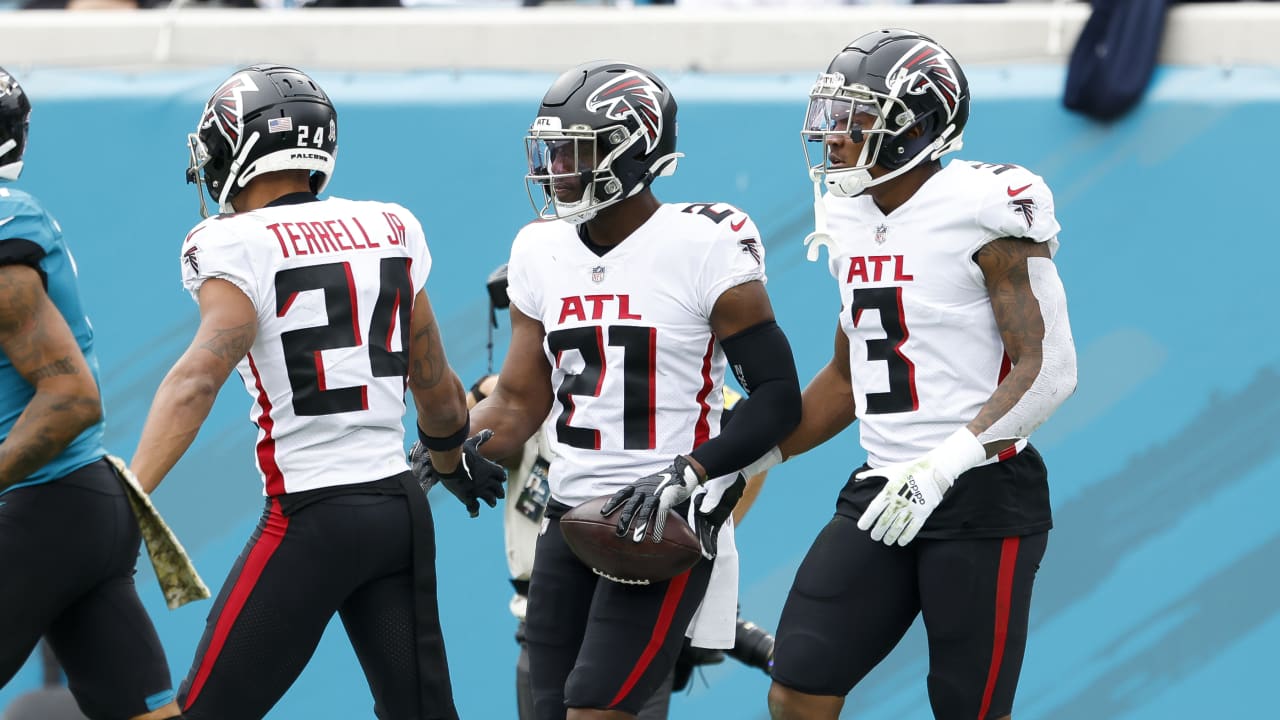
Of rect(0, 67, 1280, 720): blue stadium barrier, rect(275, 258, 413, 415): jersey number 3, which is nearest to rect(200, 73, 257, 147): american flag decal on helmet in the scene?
rect(275, 258, 413, 415): jersey number 3

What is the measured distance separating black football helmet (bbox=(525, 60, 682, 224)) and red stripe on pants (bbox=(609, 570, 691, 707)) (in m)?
0.81

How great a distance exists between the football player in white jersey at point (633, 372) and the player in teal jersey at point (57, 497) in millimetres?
897

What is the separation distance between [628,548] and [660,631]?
222 mm

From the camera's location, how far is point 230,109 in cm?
370

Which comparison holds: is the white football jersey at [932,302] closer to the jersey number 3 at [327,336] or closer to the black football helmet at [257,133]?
the jersey number 3 at [327,336]

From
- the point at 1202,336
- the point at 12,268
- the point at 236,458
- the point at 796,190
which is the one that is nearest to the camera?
the point at 12,268

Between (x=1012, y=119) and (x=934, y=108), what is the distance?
5.00 ft

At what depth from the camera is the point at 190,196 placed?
234 inches

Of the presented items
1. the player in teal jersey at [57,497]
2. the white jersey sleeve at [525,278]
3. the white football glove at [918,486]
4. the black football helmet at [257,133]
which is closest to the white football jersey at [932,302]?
the white football glove at [918,486]

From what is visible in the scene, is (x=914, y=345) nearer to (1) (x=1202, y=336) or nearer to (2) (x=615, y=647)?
(2) (x=615, y=647)

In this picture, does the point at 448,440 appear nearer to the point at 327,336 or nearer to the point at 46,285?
the point at 327,336

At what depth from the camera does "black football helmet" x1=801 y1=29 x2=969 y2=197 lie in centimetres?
371

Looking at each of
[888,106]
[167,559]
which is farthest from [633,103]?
[167,559]

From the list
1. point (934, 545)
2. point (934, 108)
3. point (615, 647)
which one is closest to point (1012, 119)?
point (934, 108)
